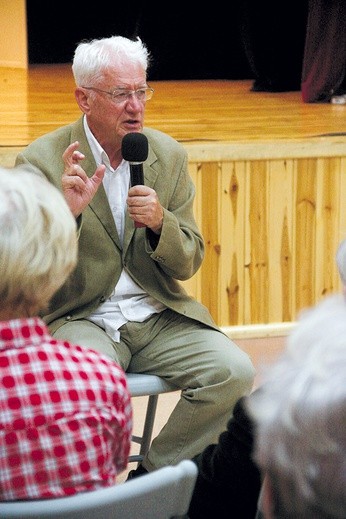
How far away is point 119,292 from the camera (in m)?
2.76

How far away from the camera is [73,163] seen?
258 centimetres

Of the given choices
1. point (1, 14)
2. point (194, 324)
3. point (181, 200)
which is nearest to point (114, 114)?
point (181, 200)

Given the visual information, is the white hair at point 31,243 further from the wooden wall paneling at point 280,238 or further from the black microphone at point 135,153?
the wooden wall paneling at point 280,238

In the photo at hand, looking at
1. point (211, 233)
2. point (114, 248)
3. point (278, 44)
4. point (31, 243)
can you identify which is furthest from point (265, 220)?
point (278, 44)

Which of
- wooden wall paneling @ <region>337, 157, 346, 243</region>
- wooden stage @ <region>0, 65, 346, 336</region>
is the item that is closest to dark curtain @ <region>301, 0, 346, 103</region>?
wooden stage @ <region>0, 65, 346, 336</region>

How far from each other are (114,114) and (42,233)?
54.6 inches

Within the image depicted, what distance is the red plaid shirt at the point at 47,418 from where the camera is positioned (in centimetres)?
141

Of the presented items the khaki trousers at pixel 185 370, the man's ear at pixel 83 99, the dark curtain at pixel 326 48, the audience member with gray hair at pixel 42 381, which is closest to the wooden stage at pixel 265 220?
the man's ear at pixel 83 99

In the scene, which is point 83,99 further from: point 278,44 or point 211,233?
point 278,44

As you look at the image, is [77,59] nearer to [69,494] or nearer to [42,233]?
[42,233]

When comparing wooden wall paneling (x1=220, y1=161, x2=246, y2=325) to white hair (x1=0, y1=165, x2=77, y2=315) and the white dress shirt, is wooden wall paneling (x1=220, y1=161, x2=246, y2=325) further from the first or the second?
white hair (x1=0, y1=165, x2=77, y2=315)

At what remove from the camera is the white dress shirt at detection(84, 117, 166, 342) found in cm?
275

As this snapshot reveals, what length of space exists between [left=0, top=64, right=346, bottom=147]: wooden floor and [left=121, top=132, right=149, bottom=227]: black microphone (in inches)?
63.8

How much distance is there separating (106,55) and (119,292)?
0.64 metres
